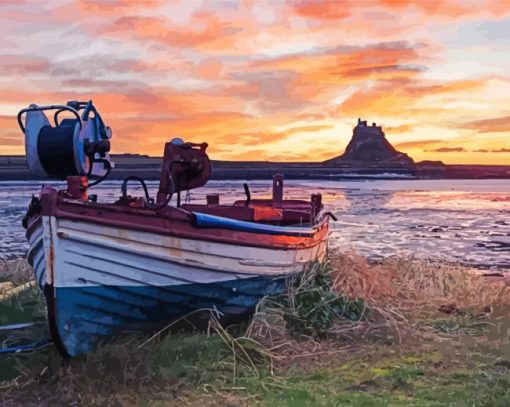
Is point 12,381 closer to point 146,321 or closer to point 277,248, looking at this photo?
point 146,321

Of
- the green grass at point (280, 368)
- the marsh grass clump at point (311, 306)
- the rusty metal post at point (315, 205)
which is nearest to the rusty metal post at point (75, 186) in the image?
the green grass at point (280, 368)

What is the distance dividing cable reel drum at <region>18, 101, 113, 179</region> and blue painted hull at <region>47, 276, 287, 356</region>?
4.04 ft

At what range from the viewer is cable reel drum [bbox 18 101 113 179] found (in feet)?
23.4

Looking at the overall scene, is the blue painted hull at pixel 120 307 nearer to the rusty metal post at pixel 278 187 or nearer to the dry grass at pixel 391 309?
the dry grass at pixel 391 309

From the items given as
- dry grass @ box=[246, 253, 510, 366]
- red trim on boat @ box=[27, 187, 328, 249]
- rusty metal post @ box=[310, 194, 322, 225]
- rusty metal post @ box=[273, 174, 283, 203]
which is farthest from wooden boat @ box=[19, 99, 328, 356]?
rusty metal post @ box=[273, 174, 283, 203]

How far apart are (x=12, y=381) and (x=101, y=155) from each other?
7.75 feet

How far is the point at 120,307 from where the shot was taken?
7.22 m

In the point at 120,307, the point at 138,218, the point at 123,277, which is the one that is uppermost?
the point at 138,218

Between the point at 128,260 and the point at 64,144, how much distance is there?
129cm

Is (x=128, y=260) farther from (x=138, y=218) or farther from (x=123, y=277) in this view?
(x=138, y=218)

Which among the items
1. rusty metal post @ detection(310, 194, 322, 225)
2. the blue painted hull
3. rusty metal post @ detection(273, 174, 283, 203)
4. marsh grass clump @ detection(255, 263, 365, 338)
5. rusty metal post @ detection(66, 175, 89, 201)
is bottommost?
marsh grass clump @ detection(255, 263, 365, 338)

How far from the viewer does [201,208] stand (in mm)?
10758

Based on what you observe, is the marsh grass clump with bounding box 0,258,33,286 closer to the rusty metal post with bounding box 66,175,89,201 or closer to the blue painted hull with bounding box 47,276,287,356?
the blue painted hull with bounding box 47,276,287,356

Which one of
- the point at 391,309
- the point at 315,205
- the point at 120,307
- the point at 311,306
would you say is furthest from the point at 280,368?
the point at 315,205
